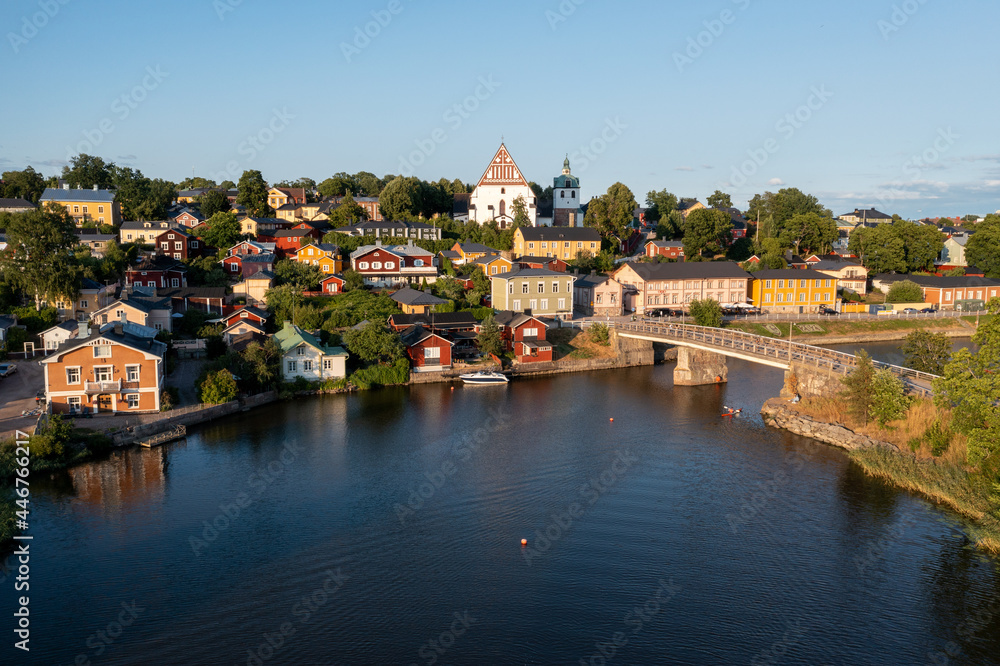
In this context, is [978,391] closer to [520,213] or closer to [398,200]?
[520,213]

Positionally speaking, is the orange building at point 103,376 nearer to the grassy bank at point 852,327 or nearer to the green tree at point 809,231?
the grassy bank at point 852,327

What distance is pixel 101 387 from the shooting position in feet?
66.0

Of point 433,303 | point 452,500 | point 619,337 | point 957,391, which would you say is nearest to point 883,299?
point 619,337

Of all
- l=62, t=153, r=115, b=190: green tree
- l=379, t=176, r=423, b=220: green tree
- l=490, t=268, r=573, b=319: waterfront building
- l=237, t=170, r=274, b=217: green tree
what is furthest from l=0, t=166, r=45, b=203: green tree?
l=490, t=268, r=573, b=319: waterfront building

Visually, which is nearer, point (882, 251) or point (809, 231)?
point (882, 251)

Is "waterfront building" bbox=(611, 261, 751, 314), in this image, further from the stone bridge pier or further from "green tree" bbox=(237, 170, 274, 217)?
"green tree" bbox=(237, 170, 274, 217)

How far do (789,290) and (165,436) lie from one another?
34.5m

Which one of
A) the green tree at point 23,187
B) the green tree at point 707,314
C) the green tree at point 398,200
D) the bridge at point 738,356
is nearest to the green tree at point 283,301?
the bridge at point 738,356

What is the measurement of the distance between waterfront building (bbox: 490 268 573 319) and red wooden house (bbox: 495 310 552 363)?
13.4 feet

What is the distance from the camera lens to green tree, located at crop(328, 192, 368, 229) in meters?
49.8

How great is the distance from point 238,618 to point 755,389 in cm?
2075

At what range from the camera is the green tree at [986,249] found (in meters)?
47.4

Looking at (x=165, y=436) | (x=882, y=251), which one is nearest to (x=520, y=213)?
(x=882, y=251)

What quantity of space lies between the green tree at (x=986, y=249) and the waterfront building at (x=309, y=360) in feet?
146
